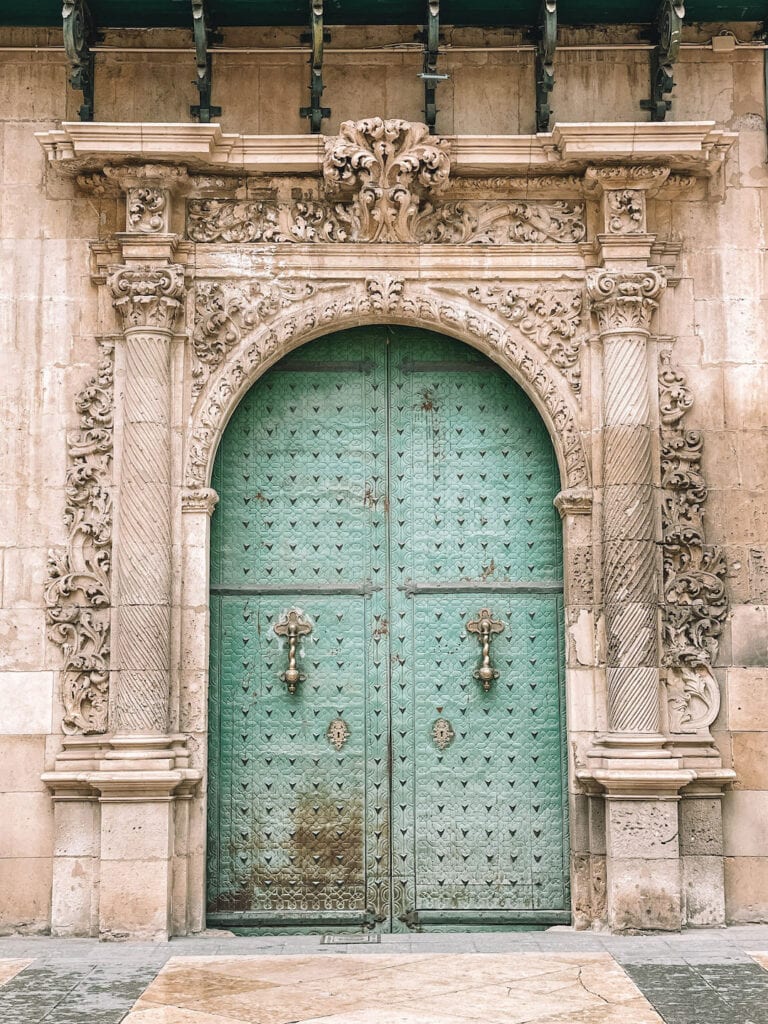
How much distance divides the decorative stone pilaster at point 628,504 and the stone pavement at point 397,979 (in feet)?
4.57

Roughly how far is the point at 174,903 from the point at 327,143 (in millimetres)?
4715

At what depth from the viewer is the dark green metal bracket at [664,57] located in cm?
804

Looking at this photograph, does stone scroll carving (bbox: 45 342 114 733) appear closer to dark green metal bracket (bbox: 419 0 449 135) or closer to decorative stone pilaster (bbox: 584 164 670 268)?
dark green metal bracket (bbox: 419 0 449 135)

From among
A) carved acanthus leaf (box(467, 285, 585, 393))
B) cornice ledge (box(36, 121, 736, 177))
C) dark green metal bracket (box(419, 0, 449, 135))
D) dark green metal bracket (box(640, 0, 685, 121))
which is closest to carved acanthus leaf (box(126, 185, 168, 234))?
cornice ledge (box(36, 121, 736, 177))

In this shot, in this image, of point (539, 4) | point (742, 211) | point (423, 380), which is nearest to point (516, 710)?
point (423, 380)

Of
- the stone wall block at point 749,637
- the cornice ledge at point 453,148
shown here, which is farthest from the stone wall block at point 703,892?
the cornice ledge at point 453,148

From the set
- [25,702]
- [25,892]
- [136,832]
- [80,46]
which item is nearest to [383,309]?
[80,46]

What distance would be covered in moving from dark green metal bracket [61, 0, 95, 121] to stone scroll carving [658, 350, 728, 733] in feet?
13.3

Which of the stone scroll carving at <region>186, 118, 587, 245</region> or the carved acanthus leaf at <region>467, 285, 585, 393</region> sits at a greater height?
the stone scroll carving at <region>186, 118, 587, 245</region>

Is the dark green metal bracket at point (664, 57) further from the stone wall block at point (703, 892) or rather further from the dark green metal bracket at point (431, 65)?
the stone wall block at point (703, 892)

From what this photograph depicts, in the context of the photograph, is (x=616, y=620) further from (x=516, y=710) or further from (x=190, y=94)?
(x=190, y=94)

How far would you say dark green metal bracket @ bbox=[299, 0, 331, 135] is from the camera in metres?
8.00

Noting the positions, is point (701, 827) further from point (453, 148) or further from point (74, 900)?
point (453, 148)

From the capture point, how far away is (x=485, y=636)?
27.4ft
